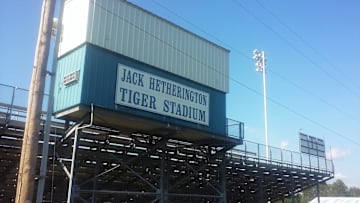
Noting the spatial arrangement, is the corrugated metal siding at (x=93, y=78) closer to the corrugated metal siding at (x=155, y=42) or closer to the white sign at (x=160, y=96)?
the white sign at (x=160, y=96)

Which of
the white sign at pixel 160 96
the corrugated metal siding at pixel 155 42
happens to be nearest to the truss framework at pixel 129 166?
the white sign at pixel 160 96

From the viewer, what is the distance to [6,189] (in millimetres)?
27562

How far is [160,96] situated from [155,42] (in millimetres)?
2867

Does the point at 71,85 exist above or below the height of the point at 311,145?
below

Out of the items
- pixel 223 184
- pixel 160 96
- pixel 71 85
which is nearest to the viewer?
pixel 71 85

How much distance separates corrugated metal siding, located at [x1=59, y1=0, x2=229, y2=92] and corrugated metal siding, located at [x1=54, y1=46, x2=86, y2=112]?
105cm

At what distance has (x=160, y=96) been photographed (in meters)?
21.2

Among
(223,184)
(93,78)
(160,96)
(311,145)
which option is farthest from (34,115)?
(311,145)

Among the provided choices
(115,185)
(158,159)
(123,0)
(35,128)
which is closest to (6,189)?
(115,185)

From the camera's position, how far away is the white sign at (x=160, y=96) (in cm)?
1978

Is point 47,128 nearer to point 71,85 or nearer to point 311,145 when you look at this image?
point 71,85

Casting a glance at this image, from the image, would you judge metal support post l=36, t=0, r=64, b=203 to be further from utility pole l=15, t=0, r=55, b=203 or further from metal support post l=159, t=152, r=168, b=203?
metal support post l=159, t=152, r=168, b=203

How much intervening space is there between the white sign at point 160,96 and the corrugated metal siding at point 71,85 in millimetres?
1805

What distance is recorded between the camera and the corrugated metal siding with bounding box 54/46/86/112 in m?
18.6
